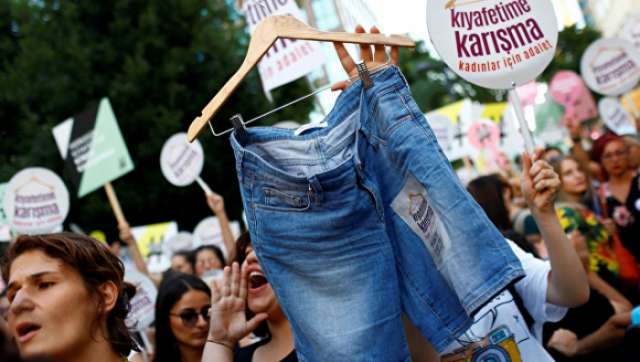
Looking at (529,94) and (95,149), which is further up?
(95,149)

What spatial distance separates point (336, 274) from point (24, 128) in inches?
595

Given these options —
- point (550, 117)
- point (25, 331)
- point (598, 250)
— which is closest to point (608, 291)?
point (598, 250)

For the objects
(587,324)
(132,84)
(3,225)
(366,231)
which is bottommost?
(587,324)

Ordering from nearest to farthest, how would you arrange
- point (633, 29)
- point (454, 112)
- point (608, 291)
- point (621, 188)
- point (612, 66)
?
point (608, 291), point (621, 188), point (612, 66), point (633, 29), point (454, 112)

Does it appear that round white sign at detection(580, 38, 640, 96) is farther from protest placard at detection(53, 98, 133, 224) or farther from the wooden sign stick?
the wooden sign stick

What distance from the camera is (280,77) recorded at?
6379 millimetres

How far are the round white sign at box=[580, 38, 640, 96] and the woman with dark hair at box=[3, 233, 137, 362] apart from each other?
260 inches

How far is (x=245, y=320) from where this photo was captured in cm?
303

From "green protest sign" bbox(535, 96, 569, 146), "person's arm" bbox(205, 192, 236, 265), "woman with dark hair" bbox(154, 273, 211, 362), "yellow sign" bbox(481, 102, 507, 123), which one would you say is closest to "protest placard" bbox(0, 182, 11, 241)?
"person's arm" bbox(205, 192, 236, 265)

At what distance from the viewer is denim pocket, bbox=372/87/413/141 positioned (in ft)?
8.31

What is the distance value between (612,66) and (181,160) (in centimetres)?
435

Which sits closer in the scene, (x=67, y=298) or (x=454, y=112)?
(x=67, y=298)

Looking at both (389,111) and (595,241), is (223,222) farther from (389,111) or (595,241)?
(389,111)

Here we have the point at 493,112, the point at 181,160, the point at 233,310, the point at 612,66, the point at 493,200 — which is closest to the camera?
the point at 233,310
